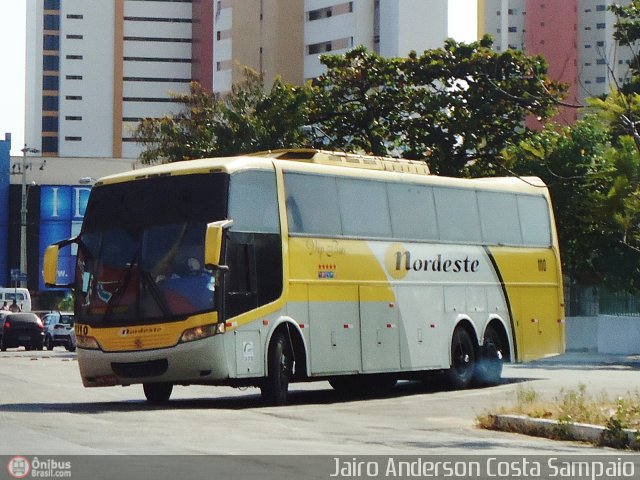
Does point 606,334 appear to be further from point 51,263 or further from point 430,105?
point 51,263

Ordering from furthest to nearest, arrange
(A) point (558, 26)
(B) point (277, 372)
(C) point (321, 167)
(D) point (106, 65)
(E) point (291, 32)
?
(D) point (106, 65), (A) point (558, 26), (E) point (291, 32), (C) point (321, 167), (B) point (277, 372)

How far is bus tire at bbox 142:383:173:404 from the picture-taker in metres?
22.9

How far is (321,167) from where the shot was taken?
2355 cm

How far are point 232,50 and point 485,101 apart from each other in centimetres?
6848

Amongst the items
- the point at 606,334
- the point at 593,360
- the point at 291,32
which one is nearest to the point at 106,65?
the point at 291,32

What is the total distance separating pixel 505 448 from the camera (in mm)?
15258

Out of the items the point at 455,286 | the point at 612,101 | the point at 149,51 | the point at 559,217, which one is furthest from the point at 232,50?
the point at 612,101

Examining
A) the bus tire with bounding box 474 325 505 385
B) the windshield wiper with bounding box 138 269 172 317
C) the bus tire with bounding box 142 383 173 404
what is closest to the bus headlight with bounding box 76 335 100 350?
the windshield wiper with bounding box 138 269 172 317

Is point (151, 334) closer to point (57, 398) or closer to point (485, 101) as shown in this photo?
point (57, 398)

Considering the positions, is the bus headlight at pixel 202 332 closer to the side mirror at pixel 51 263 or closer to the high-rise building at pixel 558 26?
the side mirror at pixel 51 263

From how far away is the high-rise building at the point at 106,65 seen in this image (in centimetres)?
14800

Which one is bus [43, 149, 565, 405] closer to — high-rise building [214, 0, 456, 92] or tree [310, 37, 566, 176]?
tree [310, 37, 566, 176]

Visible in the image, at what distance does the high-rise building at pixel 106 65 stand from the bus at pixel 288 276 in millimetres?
121174

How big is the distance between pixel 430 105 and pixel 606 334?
11.7 metres
